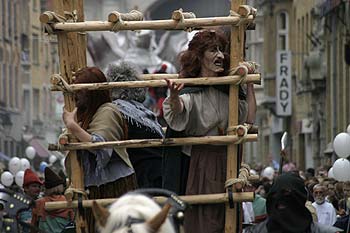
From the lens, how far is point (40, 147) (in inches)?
2960

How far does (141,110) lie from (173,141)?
5.57 feet

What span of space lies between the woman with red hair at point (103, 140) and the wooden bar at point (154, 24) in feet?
1.28

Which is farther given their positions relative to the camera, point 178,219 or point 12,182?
point 12,182

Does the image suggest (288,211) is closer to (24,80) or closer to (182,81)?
(182,81)

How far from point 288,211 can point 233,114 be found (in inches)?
49.1

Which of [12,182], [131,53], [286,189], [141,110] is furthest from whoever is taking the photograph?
[131,53]

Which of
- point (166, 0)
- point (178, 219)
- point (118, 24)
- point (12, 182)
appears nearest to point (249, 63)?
point (118, 24)

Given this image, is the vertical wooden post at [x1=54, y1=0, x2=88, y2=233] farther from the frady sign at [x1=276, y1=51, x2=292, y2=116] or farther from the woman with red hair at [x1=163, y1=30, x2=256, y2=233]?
the frady sign at [x1=276, y1=51, x2=292, y2=116]

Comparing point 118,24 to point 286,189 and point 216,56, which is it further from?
point 286,189

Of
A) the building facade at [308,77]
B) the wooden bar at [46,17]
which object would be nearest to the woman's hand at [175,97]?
the wooden bar at [46,17]

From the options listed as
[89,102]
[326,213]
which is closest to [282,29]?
[326,213]

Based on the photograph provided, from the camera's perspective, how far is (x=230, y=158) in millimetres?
10180

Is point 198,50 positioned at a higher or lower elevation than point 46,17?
lower

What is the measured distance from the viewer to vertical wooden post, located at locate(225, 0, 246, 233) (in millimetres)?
10148
